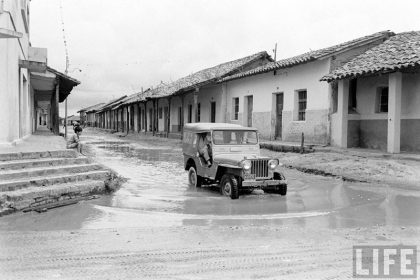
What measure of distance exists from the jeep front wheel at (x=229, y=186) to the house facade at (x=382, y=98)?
277 inches

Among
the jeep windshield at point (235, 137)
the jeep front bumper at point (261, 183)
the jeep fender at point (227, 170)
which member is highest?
the jeep windshield at point (235, 137)

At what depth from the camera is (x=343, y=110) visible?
1602 cm

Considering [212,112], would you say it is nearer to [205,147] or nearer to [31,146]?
[31,146]

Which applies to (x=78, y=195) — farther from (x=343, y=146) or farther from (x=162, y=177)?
(x=343, y=146)

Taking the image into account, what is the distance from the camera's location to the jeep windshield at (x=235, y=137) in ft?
32.7

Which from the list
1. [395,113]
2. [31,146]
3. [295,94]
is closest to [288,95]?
[295,94]

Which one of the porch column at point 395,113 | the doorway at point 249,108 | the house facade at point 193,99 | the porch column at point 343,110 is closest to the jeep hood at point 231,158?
the porch column at point 395,113

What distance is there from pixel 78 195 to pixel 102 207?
108 cm

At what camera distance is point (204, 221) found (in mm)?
6711

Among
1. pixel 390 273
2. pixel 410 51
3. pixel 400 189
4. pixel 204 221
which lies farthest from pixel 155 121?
pixel 390 273

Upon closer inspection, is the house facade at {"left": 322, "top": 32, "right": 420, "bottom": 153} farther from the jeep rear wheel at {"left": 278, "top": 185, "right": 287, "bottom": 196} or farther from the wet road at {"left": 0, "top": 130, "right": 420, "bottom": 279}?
the jeep rear wheel at {"left": 278, "top": 185, "right": 287, "bottom": 196}

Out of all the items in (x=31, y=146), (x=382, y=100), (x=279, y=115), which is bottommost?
(x=31, y=146)

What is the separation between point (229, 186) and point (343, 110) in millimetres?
8582

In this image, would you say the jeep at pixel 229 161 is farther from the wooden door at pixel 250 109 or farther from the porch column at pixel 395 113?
the wooden door at pixel 250 109
